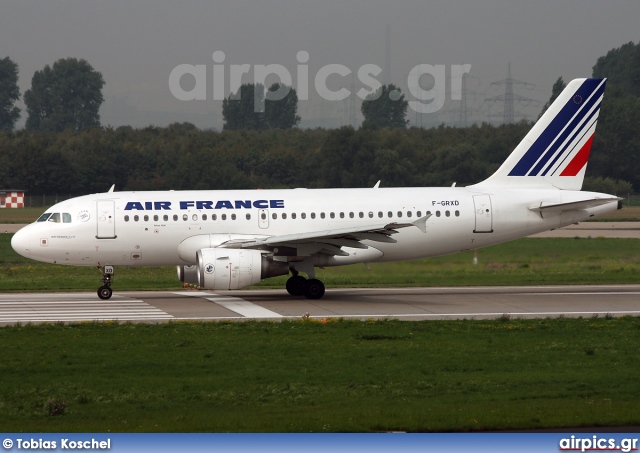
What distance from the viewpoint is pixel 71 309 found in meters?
28.5

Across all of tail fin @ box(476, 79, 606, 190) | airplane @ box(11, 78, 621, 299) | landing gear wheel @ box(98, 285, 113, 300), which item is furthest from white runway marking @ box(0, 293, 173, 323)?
tail fin @ box(476, 79, 606, 190)

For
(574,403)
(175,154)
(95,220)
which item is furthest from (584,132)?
(175,154)

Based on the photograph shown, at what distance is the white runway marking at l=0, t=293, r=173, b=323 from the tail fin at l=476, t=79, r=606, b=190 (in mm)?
12909

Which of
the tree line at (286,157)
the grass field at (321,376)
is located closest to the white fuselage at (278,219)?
the grass field at (321,376)

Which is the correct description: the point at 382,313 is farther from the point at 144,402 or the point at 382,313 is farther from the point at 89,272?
the point at 89,272

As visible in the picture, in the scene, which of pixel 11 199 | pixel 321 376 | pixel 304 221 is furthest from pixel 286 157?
pixel 321 376

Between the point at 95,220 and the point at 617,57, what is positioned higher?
the point at 617,57

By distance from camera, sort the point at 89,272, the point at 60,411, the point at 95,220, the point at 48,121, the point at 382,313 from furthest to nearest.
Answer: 1. the point at 48,121
2. the point at 89,272
3. the point at 95,220
4. the point at 382,313
5. the point at 60,411

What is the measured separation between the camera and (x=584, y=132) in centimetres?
3347

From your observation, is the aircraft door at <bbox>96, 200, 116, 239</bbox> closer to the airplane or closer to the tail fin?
the airplane

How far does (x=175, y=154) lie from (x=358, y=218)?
61333 millimetres

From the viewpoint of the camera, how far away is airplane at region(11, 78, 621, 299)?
101ft

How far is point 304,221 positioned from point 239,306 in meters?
4.10

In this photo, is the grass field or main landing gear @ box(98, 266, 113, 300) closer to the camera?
the grass field
